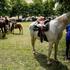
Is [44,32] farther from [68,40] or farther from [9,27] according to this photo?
[9,27]

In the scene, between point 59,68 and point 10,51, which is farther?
point 10,51

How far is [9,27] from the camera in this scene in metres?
20.7

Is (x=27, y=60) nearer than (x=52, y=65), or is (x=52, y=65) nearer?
(x=52, y=65)

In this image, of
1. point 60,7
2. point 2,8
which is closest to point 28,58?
point 60,7

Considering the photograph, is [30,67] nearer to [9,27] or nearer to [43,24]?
[43,24]

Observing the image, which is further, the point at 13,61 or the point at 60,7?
the point at 60,7

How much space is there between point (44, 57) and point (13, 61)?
4.49ft

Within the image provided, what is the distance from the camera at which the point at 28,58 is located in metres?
10.2

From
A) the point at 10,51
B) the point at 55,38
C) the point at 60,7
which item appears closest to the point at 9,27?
the point at 10,51

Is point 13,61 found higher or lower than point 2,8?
lower

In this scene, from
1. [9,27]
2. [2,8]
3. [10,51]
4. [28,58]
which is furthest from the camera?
[2,8]

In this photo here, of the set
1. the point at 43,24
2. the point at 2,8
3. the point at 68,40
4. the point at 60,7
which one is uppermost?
the point at 2,8

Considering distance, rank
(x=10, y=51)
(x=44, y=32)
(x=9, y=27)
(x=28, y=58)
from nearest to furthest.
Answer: (x=44, y=32) < (x=28, y=58) < (x=10, y=51) < (x=9, y=27)

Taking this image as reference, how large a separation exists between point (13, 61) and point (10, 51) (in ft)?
6.84
